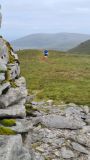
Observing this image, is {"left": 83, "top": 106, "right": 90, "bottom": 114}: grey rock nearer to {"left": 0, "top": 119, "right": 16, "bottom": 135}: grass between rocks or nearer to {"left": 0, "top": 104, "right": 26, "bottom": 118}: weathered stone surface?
{"left": 0, "top": 104, "right": 26, "bottom": 118}: weathered stone surface

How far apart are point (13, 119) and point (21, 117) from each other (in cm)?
96

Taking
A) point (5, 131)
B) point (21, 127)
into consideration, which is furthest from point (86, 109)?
point (5, 131)

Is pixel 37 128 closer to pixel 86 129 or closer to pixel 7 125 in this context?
pixel 86 129

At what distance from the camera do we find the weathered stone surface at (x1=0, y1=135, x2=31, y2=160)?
1566 centimetres

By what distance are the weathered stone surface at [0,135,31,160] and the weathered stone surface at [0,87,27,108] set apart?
4.94 metres

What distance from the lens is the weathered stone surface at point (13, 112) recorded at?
21.0m

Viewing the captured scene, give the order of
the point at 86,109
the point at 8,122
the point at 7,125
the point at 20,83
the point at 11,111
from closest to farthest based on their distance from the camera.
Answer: the point at 7,125 → the point at 8,122 → the point at 11,111 → the point at 20,83 → the point at 86,109

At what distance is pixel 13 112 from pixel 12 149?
5.66m

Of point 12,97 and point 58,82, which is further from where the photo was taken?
point 58,82

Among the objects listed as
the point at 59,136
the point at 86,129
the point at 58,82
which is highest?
the point at 59,136

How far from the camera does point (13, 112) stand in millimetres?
21609

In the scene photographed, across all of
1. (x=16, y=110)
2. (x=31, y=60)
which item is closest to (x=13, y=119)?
(x=16, y=110)

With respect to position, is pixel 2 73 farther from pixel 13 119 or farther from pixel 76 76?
pixel 76 76

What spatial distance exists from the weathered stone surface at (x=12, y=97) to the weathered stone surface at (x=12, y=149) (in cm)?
494
